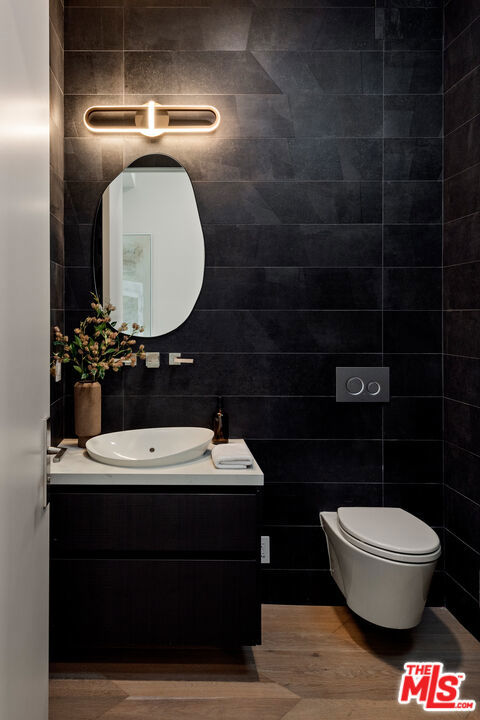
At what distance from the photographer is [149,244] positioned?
250cm

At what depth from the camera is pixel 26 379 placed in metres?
1.09

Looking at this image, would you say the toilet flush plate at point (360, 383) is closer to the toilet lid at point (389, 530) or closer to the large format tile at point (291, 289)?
the large format tile at point (291, 289)

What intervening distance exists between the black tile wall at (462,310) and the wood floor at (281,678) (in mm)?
304

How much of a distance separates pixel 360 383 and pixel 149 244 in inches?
46.4

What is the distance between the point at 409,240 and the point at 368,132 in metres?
0.54

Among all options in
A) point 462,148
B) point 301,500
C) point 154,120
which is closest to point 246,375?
point 301,500

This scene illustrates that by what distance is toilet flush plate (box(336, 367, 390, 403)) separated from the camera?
2.55 metres

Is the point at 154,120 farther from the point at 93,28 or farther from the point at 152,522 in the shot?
the point at 152,522

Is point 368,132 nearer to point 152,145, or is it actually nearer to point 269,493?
point 152,145

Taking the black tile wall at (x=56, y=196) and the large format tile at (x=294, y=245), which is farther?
the large format tile at (x=294, y=245)

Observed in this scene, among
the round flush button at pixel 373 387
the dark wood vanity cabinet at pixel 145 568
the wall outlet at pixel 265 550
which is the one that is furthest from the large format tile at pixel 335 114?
the wall outlet at pixel 265 550

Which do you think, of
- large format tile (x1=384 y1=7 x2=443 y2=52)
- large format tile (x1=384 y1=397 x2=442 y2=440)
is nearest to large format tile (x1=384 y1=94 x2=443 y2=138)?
large format tile (x1=384 y1=7 x2=443 y2=52)

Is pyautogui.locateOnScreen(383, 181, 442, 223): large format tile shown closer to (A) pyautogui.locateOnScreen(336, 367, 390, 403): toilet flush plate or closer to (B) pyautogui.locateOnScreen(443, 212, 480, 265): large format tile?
(B) pyautogui.locateOnScreen(443, 212, 480, 265): large format tile

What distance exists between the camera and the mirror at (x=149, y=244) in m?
2.50
